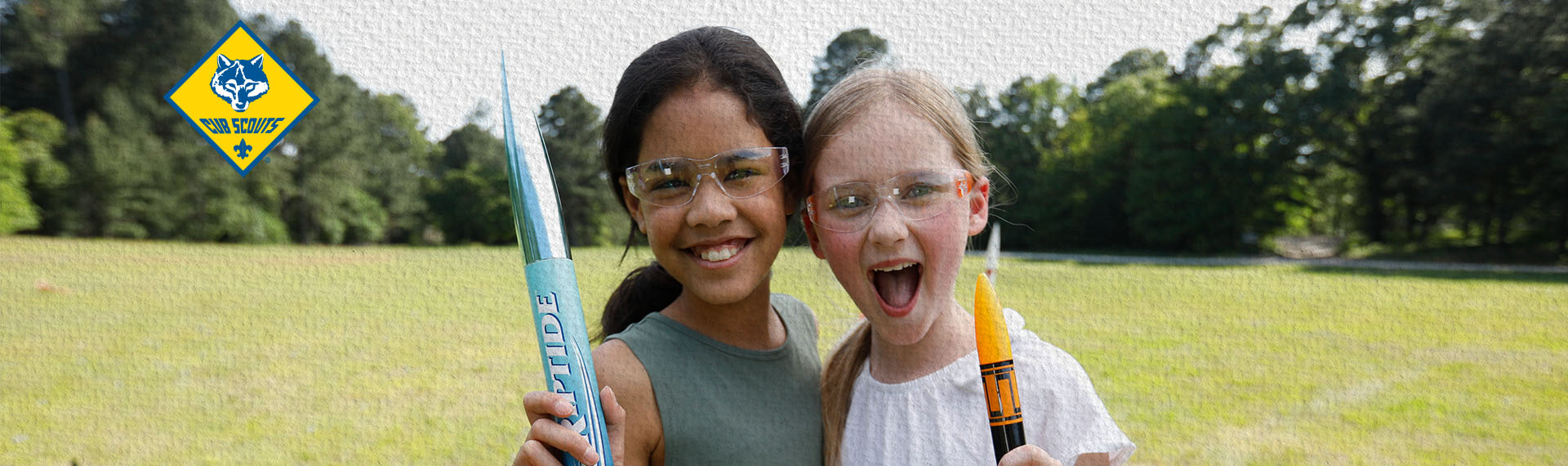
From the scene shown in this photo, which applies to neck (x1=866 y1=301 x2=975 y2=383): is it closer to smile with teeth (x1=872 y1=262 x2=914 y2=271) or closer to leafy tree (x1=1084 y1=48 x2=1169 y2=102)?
smile with teeth (x1=872 y1=262 x2=914 y2=271)

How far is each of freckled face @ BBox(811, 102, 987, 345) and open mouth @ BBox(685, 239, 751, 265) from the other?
0.39ft

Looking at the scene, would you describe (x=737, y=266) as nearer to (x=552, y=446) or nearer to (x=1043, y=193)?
(x=552, y=446)

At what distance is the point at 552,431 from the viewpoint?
0.79 metres

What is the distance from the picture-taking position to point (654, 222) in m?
1.10

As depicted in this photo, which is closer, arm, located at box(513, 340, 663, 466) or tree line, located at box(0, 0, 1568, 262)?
arm, located at box(513, 340, 663, 466)

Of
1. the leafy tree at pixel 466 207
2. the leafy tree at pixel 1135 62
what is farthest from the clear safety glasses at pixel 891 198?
the leafy tree at pixel 466 207

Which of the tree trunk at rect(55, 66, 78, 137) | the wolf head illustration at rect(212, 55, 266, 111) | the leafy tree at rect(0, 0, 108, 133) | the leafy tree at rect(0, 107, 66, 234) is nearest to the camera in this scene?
the wolf head illustration at rect(212, 55, 266, 111)

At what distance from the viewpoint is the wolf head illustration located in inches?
67.9

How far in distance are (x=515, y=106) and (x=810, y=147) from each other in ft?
1.84

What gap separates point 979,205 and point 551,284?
75cm

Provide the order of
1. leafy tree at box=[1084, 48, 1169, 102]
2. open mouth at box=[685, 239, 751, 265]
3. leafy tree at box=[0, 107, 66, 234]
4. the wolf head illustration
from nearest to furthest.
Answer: open mouth at box=[685, 239, 751, 265] → the wolf head illustration → leafy tree at box=[1084, 48, 1169, 102] → leafy tree at box=[0, 107, 66, 234]

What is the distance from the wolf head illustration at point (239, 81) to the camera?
1725mm

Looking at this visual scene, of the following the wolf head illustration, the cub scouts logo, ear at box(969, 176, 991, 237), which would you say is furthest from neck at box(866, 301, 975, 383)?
the wolf head illustration

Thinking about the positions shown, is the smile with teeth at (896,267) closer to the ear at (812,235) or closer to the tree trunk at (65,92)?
the ear at (812,235)
